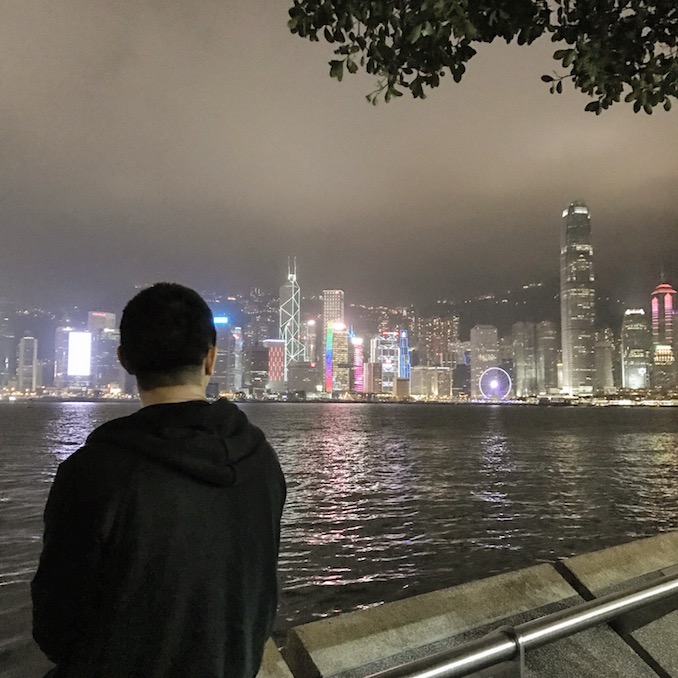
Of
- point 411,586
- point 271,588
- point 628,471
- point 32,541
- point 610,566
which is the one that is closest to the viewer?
point 271,588

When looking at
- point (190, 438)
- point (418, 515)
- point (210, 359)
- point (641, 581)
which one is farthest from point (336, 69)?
point (418, 515)

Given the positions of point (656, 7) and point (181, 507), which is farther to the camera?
point (656, 7)

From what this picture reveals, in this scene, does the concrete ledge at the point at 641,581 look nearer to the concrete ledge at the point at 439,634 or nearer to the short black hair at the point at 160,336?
the concrete ledge at the point at 439,634

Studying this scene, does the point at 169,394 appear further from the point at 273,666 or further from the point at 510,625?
the point at 510,625

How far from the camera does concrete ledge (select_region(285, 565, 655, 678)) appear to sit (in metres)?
3.09

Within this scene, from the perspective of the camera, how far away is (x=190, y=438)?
5.02ft

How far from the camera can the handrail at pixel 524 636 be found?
6.60 feet

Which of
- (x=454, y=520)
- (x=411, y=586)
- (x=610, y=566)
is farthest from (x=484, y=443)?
(x=610, y=566)

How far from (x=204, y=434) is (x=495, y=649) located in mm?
1426

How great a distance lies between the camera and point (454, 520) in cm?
1923

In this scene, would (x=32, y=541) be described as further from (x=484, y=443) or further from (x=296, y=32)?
(x=484, y=443)

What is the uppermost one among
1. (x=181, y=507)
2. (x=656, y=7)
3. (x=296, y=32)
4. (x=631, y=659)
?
(x=656, y=7)

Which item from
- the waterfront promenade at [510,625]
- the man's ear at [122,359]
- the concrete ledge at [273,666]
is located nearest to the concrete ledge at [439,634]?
the waterfront promenade at [510,625]

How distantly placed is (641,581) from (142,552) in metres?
3.93
